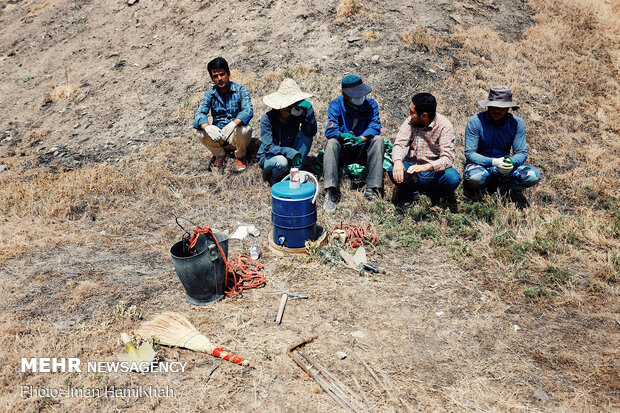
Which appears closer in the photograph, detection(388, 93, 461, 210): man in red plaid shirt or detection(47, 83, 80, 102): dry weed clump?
detection(388, 93, 461, 210): man in red plaid shirt

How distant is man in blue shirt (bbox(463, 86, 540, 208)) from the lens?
17.3 ft

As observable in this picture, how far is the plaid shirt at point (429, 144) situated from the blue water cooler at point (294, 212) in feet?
4.42

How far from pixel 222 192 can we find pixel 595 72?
7410 millimetres

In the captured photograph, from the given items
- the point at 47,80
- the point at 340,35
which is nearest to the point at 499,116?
the point at 340,35

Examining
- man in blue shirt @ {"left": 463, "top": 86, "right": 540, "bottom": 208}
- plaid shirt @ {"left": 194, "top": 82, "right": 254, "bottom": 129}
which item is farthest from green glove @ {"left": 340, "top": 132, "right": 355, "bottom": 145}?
plaid shirt @ {"left": 194, "top": 82, "right": 254, "bottom": 129}

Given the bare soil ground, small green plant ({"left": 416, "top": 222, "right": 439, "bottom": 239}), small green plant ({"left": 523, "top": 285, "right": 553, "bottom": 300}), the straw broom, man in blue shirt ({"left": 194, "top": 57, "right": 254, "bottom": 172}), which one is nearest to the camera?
the bare soil ground

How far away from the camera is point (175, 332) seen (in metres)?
3.56

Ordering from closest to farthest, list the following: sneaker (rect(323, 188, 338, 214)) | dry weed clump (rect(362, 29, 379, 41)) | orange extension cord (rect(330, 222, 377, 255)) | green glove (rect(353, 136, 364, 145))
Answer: orange extension cord (rect(330, 222, 377, 255)) → sneaker (rect(323, 188, 338, 214)) → green glove (rect(353, 136, 364, 145)) → dry weed clump (rect(362, 29, 379, 41))

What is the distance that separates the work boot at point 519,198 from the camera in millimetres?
5633

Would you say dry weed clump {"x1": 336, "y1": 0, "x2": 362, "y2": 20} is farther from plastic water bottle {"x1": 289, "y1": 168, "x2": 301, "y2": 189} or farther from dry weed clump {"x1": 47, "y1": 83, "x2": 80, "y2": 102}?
dry weed clump {"x1": 47, "y1": 83, "x2": 80, "y2": 102}

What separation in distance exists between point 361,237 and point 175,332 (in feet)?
7.43

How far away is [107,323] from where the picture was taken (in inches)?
146

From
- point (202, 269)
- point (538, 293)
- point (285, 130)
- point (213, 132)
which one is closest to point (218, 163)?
point (213, 132)

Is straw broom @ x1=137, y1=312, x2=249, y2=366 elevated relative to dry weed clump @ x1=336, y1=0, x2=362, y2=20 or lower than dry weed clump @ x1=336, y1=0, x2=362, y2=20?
lower
